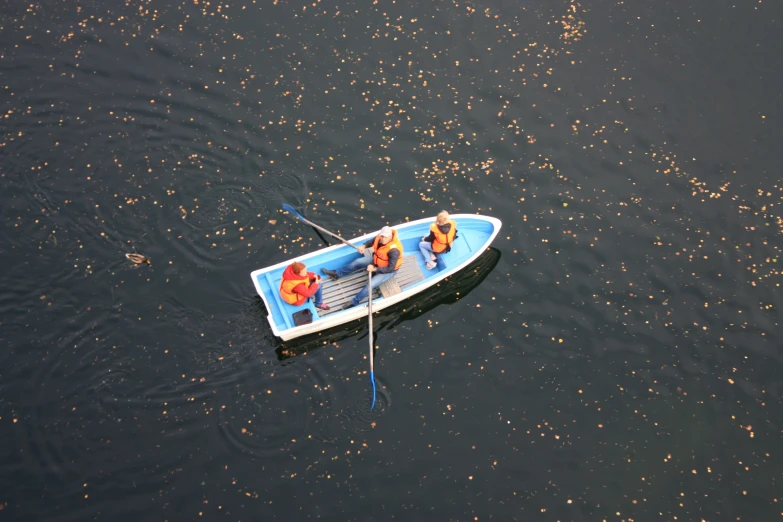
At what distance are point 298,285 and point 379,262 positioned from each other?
1.96 meters

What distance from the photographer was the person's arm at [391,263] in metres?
14.4

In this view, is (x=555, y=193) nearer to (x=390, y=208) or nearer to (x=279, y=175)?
(x=390, y=208)

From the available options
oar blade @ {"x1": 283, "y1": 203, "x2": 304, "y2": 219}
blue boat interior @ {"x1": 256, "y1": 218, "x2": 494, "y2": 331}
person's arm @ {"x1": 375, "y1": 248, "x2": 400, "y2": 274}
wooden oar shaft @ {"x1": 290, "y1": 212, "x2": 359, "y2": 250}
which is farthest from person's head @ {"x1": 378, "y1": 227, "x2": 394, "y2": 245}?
oar blade @ {"x1": 283, "y1": 203, "x2": 304, "y2": 219}

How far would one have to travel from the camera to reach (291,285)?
45.2 feet

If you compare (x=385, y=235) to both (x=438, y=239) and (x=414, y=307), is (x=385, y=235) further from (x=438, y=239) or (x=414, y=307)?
(x=414, y=307)

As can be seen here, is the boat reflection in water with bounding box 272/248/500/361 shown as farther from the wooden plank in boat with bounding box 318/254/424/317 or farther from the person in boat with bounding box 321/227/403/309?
the person in boat with bounding box 321/227/403/309

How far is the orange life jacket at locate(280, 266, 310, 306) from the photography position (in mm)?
13688

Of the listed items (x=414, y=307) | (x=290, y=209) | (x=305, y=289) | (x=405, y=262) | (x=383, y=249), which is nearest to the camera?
(x=305, y=289)

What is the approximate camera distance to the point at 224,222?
1574 centimetres

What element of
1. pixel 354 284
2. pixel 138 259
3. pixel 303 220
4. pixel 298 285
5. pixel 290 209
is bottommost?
pixel 354 284

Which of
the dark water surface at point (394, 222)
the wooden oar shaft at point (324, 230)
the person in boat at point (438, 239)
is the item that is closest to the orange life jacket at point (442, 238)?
the person in boat at point (438, 239)

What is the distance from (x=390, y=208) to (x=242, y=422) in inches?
243

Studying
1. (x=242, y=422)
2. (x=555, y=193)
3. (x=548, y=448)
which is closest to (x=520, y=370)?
(x=548, y=448)

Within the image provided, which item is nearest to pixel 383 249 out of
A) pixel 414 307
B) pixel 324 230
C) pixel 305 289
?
pixel 324 230
